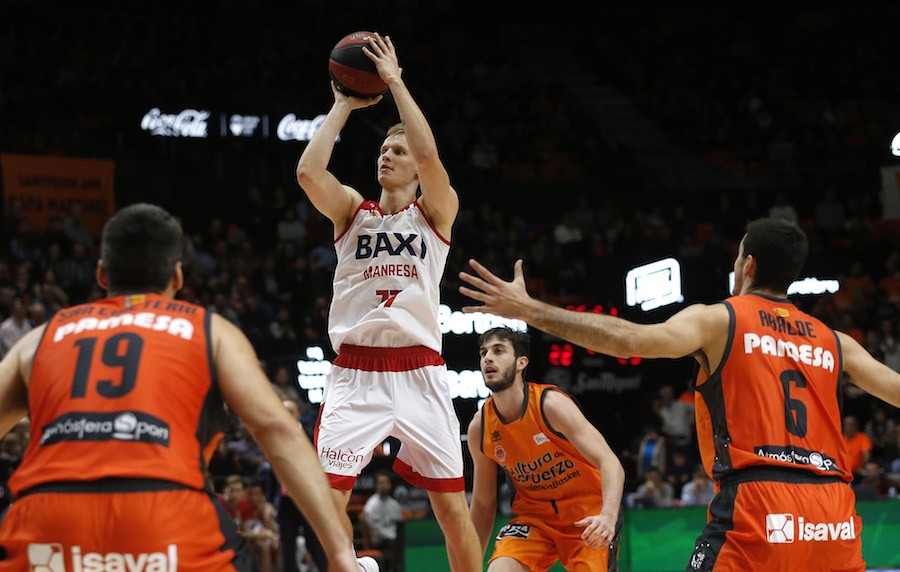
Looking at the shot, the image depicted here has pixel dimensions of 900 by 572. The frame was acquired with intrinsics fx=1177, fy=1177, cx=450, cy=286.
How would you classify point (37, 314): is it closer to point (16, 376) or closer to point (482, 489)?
point (482, 489)

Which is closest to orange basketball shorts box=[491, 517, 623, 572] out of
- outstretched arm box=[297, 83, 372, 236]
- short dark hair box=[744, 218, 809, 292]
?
outstretched arm box=[297, 83, 372, 236]

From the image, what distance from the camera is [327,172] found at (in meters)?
5.96

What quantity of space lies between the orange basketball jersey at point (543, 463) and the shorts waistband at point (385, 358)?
1.03m

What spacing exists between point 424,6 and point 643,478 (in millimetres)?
13650

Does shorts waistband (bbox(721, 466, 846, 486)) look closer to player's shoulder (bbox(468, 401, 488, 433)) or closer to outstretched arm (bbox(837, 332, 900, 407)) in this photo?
outstretched arm (bbox(837, 332, 900, 407))

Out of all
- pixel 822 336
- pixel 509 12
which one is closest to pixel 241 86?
pixel 509 12

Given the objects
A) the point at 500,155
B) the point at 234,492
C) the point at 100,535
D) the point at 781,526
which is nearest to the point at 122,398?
the point at 100,535

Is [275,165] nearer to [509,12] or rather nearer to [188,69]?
[188,69]

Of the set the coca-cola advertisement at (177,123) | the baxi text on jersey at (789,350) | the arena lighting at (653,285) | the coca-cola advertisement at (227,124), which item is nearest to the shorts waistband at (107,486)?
the baxi text on jersey at (789,350)

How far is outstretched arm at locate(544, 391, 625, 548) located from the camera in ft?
19.5

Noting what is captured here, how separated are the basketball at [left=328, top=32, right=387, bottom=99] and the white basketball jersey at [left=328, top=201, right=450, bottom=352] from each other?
636 millimetres

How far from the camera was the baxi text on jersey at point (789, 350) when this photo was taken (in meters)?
4.59

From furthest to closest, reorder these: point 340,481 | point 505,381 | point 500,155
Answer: point 500,155
point 505,381
point 340,481

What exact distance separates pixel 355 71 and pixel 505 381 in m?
2.04
